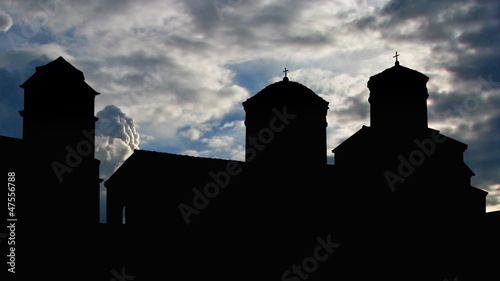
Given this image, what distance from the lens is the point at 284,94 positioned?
109 feet

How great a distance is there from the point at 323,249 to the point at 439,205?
8.98 m

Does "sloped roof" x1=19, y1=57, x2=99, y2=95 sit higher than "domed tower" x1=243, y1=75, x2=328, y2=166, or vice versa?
"sloped roof" x1=19, y1=57, x2=99, y2=95

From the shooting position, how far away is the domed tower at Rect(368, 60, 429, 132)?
33.7 metres

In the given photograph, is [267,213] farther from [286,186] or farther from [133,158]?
[133,158]

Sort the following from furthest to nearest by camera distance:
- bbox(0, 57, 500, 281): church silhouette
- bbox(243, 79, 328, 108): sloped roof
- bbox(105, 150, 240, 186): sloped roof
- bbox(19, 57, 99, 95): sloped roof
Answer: bbox(243, 79, 328, 108): sloped roof → bbox(105, 150, 240, 186): sloped roof → bbox(19, 57, 99, 95): sloped roof → bbox(0, 57, 500, 281): church silhouette

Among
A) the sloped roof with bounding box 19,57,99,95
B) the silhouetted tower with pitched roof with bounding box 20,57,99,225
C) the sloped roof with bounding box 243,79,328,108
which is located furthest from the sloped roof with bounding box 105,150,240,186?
the sloped roof with bounding box 243,79,328,108

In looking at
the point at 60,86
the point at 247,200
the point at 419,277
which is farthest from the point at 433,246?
the point at 60,86

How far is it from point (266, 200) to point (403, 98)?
35.8 feet

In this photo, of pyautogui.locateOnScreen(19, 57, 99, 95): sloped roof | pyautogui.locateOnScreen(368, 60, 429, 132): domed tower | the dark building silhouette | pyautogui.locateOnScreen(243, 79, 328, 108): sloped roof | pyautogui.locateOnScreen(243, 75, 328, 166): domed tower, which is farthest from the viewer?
pyautogui.locateOnScreen(368, 60, 429, 132): domed tower

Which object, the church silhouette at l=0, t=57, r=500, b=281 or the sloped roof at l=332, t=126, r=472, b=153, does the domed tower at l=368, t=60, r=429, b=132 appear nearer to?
the church silhouette at l=0, t=57, r=500, b=281

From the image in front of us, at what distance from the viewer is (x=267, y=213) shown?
29.7 m

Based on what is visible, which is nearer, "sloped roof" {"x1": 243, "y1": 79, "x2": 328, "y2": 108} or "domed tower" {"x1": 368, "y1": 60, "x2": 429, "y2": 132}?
"sloped roof" {"x1": 243, "y1": 79, "x2": 328, "y2": 108}

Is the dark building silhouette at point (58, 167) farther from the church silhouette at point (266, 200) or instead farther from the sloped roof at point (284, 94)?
the sloped roof at point (284, 94)

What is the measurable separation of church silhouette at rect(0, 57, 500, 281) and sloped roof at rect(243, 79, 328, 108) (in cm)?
11
